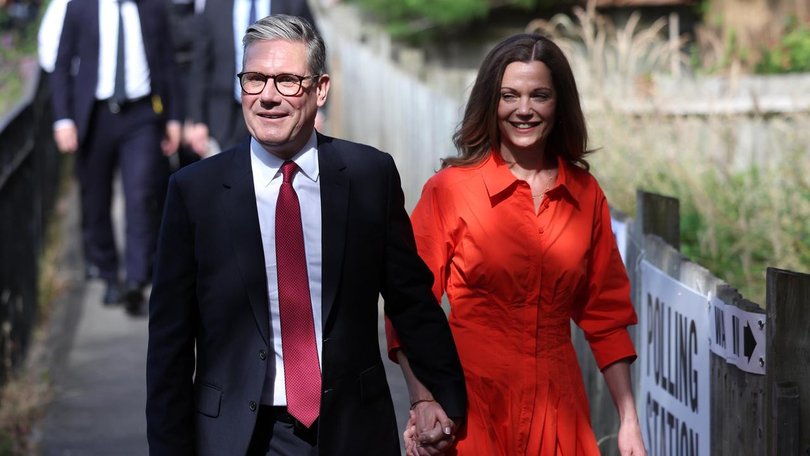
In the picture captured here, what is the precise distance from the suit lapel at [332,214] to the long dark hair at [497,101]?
808 mm

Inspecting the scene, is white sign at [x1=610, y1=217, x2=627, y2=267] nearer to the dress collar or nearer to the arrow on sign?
the dress collar

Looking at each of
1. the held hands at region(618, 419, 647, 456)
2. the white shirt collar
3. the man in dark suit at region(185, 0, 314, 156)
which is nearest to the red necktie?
the white shirt collar

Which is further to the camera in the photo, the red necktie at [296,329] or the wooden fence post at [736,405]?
the wooden fence post at [736,405]

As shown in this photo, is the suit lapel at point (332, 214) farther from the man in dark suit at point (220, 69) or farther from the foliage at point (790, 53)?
the foliage at point (790, 53)

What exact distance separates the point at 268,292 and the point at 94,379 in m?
5.19

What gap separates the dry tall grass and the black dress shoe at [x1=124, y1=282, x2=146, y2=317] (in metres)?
3.04

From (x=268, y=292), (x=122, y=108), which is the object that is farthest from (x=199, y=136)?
(x=268, y=292)

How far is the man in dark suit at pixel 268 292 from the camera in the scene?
399 cm

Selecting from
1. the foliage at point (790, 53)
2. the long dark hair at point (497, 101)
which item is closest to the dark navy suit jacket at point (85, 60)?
the long dark hair at point (497, 101)

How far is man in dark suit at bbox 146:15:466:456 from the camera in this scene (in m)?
3.99

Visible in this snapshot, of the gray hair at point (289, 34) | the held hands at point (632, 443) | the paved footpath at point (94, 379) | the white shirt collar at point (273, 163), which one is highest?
the gray hair at point (289, 34)

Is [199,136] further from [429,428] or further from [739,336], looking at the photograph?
[739,336]

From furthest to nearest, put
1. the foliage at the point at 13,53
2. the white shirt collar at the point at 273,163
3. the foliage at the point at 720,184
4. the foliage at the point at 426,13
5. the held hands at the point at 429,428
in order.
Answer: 1. the foliage at the point at 426,13
2. the foliage at the point at 13,53
3. the foliage at the point at 720,184
4. the held hands at the point at 429,428
5. the white shirt collar at the point at 273,163

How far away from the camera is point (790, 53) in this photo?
1446 centimetres
